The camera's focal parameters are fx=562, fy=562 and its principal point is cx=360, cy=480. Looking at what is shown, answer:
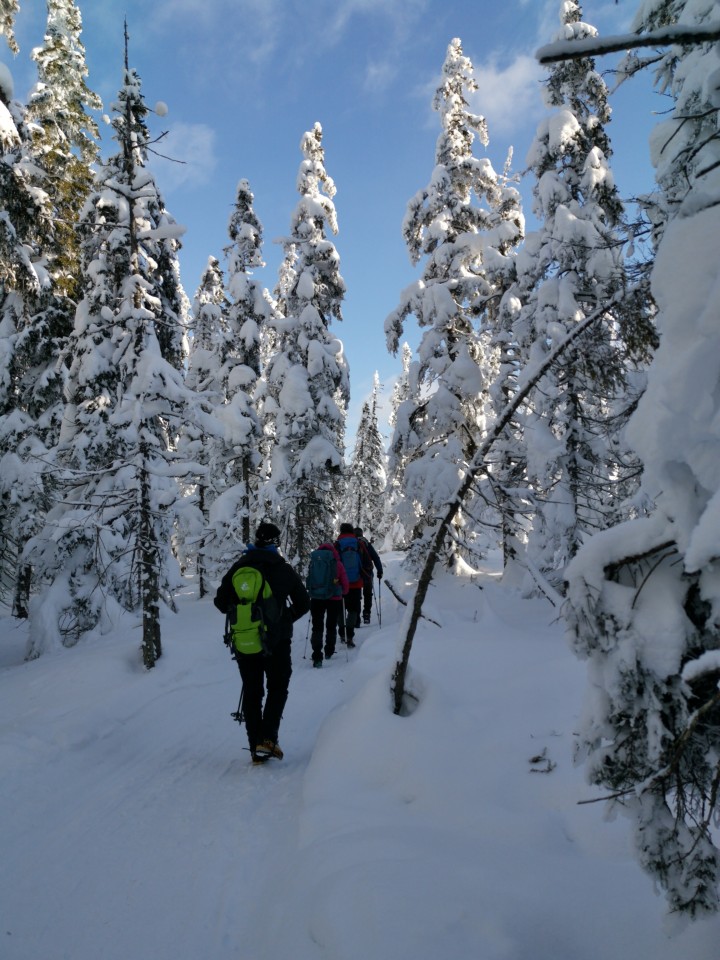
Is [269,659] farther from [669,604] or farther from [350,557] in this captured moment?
[350,557]

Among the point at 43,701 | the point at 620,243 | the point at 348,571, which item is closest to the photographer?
the point at 620,243

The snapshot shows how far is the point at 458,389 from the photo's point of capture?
16453mm

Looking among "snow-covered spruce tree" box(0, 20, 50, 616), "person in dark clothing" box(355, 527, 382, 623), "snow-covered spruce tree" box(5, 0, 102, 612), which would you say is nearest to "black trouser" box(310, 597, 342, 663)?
"person in dark clothing" box(355, 527, 382, 623)

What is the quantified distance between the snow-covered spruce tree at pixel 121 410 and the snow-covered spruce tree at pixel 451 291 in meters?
7.18

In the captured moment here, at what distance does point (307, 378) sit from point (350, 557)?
8.94m

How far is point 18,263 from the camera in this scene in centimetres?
1098

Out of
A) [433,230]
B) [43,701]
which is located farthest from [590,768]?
[433,230]

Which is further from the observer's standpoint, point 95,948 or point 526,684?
point 526,684

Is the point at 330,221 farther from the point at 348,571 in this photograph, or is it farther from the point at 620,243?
the point at 620,243

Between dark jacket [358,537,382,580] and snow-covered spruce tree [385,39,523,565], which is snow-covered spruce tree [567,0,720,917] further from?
snow-covered spruce tree [385,39,523,565]

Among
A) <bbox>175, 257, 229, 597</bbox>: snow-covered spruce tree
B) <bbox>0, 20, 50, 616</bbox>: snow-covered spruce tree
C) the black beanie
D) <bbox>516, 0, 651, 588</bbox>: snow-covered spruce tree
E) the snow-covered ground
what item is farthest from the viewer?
<bbox>175, 257, 229, 597</bbox>: snow-covered spruce tree

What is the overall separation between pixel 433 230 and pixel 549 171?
3958 millimetres

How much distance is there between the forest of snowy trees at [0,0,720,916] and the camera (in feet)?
8.14

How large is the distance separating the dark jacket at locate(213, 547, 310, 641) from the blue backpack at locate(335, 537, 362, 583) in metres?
5.82
